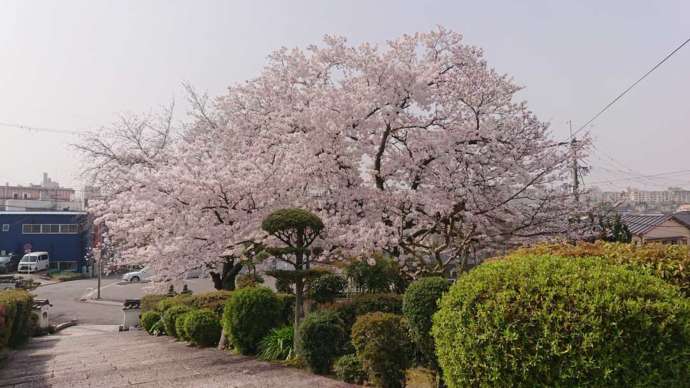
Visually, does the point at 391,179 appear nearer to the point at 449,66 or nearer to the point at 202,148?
the point at 449,66

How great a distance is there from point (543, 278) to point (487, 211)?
761 centimetres

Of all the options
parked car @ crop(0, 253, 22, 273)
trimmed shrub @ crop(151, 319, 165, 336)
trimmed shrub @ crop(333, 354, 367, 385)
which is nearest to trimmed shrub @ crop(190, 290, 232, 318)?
trimmed shrub @ crop(151, 319, 165, 336)

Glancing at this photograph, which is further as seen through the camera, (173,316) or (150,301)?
(150,301)

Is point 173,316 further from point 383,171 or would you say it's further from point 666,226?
point 666,226

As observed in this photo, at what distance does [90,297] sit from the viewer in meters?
29.3

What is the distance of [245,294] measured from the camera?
884 cm

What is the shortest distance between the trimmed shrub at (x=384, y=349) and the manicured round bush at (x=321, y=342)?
0.74 m

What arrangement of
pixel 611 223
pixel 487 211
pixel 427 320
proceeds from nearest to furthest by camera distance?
1. pixel 427 320
2. pixel 487 211
3. pixel 611 223

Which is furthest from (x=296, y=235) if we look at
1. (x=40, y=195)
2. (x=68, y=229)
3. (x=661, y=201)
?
(x=40, y=195)

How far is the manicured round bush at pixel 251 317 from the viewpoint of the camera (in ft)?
28.6

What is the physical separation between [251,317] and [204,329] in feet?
7.53

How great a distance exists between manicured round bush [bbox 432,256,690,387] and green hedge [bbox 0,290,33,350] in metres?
9.87

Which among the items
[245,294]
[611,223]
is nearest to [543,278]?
[245,294]

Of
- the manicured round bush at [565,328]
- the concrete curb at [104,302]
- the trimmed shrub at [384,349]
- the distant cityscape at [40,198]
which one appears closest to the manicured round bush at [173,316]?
the trimmed shrub at [384,349]
